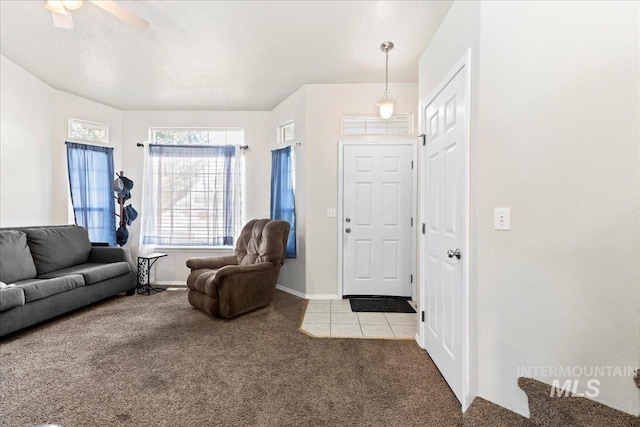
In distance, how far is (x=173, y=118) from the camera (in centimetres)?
429

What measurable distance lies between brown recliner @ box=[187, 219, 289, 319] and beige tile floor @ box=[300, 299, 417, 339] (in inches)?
24.2

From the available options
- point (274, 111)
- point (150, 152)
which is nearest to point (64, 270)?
point (150, 152)

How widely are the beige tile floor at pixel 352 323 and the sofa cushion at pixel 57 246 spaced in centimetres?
295

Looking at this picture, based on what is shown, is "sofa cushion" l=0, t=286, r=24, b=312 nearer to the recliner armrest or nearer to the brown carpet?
the brown carpet

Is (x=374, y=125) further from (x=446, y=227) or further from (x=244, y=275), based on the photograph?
(x=244, y=275)

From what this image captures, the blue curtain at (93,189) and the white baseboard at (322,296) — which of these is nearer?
the white baseboard at (322,296)

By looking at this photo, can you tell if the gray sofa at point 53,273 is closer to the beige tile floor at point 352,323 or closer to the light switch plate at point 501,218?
the beige tile floor at point 352,323

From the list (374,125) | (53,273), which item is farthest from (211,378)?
(374,125)

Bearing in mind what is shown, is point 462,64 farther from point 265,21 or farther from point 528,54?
point 265,21

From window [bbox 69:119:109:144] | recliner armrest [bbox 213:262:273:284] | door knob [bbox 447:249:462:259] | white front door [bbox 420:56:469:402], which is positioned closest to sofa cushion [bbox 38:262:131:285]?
recliner armrest [bbox 213:262:273:284]

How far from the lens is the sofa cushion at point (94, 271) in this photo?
3.02 meters

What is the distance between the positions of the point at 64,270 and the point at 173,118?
2.53 m

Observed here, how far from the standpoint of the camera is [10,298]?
2295 millimetres

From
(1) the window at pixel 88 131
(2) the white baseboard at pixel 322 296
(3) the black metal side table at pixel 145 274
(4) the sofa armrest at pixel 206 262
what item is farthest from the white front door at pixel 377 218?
(1) the window at pixel 88 131
